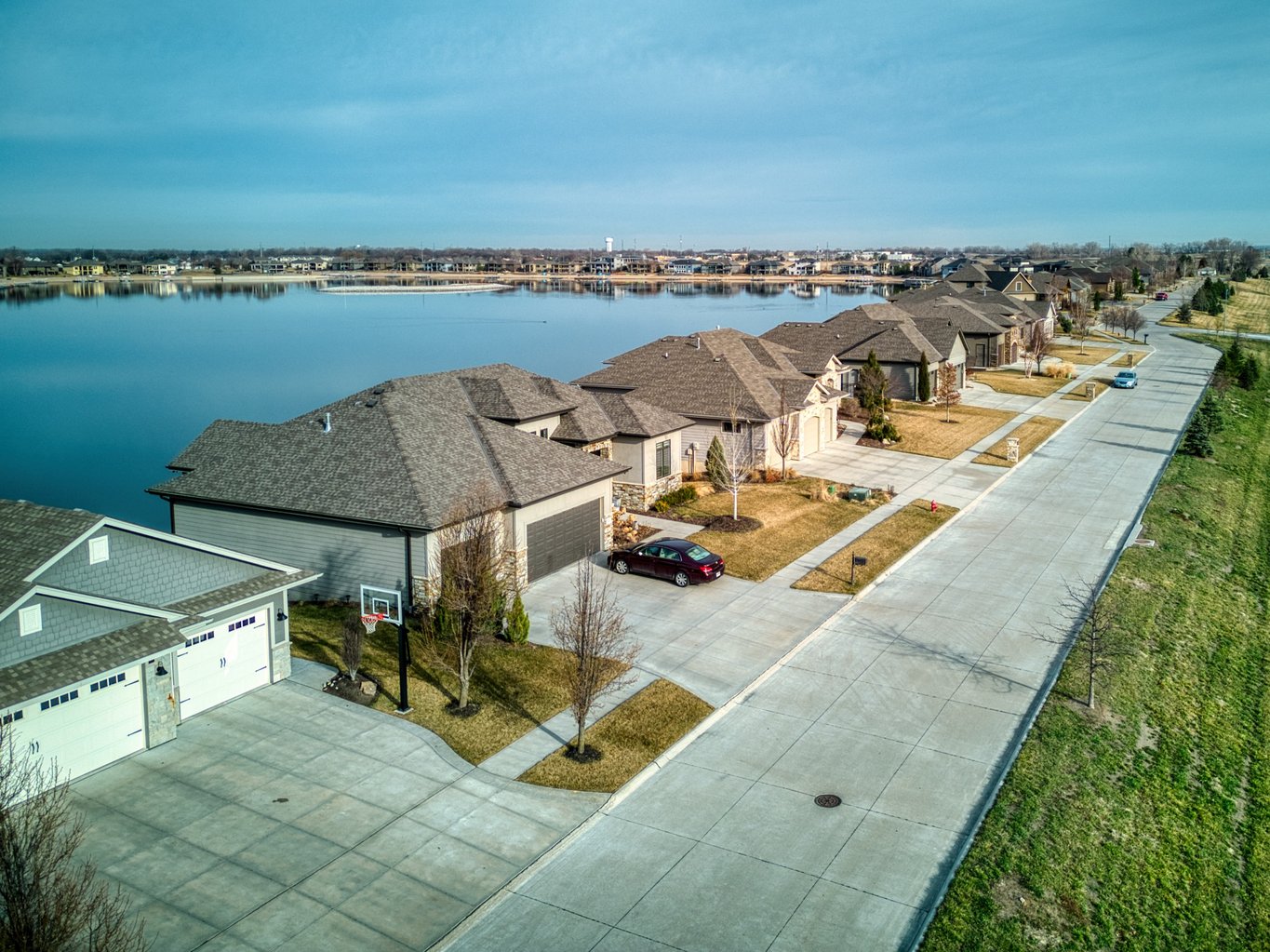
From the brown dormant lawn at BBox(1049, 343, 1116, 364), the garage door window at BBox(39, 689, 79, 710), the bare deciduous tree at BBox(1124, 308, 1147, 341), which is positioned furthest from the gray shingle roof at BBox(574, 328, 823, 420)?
the bare deciduous tree at BBox(1124, 308, 1147, 341)

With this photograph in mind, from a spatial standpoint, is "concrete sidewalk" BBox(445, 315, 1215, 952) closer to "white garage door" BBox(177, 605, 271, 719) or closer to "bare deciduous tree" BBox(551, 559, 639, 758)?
"bare deciduous tree" BBox(551, 559, 639, 758)

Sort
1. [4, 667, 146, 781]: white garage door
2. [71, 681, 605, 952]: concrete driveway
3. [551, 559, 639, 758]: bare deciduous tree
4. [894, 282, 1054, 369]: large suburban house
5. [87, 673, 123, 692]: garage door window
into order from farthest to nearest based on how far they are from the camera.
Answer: [894, 282, 1054, 369]: large suburban house, [551, 559, 639, 758]: bare deciduous tree, [87, 673, 123, 692]: garage door window, [4, 667, 146, 781]: white garage door, [71, 681, 605, 952]: concrete driveway

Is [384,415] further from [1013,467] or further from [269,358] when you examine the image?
[269,358]

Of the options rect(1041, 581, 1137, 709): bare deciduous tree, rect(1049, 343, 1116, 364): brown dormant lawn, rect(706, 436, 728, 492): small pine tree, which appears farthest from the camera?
rect(1049, 343, 1116, 364): brown dormant lawn

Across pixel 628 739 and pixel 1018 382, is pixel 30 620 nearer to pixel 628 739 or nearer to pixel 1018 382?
pixel 628 739

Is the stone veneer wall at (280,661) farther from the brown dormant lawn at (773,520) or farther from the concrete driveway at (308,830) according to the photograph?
the brown dormant lawn at (773,520)
